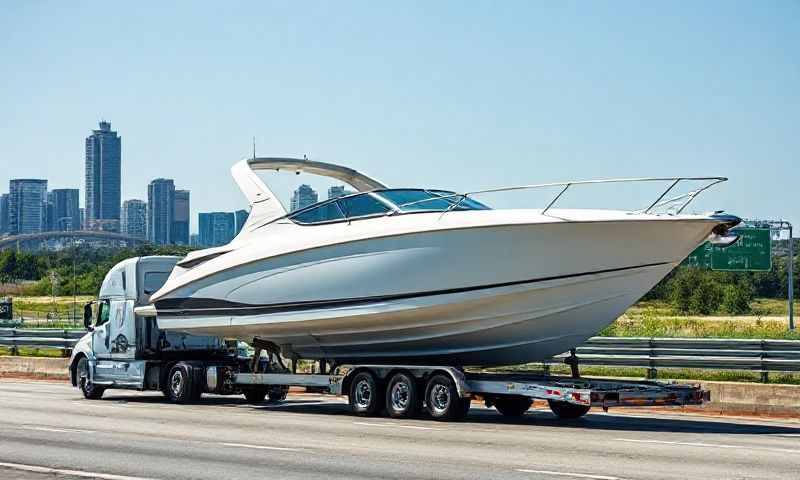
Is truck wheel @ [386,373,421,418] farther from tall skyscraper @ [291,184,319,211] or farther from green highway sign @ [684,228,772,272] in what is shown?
green highway sign @ [684,228,772,272]

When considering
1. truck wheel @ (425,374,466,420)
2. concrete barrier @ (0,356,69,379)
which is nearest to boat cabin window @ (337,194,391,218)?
truck wheel @ (425,374,466,420)

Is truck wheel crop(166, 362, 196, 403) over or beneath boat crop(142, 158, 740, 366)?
beneath

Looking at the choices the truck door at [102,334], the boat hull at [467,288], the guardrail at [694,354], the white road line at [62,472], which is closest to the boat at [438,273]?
the boat hull at [467,288]

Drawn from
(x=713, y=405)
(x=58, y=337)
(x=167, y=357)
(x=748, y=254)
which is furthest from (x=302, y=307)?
(x=748, y=254)

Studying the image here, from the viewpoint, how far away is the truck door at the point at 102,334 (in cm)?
2527

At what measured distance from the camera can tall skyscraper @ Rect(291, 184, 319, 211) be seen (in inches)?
833

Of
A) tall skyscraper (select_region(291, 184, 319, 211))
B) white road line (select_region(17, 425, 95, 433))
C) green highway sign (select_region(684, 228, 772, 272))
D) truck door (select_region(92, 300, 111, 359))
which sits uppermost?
tall skyscraper (select_region(291, 184, 319, 211))

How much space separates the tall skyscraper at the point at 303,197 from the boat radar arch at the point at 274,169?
1.64 ft

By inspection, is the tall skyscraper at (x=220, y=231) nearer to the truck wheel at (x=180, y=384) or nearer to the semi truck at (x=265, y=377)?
the semi truck at (x=265, y=377)

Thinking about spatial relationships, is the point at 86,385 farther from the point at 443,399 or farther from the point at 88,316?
the point at 443,399

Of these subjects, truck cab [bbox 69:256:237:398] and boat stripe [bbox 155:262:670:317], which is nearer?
boat stripe [bbox 155:262:670:317]

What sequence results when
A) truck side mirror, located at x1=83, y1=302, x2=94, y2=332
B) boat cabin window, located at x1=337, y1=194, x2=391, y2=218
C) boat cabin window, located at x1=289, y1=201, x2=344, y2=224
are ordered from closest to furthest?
boat cabin window, located at x1=337, y1=194, x2=391, y2=218, boat cabin window, located at x1=289, y1=201, x2=344, y2=224, truck side mirror, located at x1=83, y1=302, x2=94, y2=332

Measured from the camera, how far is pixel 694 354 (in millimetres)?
23281

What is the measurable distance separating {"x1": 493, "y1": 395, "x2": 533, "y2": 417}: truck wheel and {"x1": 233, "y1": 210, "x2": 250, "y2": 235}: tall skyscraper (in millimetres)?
6110
